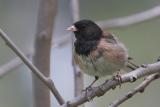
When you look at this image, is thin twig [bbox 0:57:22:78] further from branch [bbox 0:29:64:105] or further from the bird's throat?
branch [bbox 0:29:64:105]

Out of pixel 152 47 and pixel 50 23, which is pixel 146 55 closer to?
pixel 152 47

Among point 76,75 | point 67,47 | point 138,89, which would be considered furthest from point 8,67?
point 67,47

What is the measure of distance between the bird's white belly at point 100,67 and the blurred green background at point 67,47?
1412 mm

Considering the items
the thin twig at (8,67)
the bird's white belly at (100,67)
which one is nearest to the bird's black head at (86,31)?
the bird's white belly at (100,67)

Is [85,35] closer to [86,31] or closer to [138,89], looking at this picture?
[86,31]

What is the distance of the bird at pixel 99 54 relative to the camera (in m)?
3.33

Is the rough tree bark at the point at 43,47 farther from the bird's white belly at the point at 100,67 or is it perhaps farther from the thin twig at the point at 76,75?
the bird's white belly at the point at 100,67

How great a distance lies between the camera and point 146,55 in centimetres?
642

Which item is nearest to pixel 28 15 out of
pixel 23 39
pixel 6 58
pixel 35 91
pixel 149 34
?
pixel 23 39

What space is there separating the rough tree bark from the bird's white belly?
44cm

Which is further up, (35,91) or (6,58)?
(35,91)

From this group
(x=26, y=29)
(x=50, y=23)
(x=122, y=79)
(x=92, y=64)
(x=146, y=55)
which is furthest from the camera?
(x=26, y=29)

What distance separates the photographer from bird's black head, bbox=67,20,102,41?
367 centimetres

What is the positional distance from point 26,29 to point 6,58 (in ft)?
4.66
